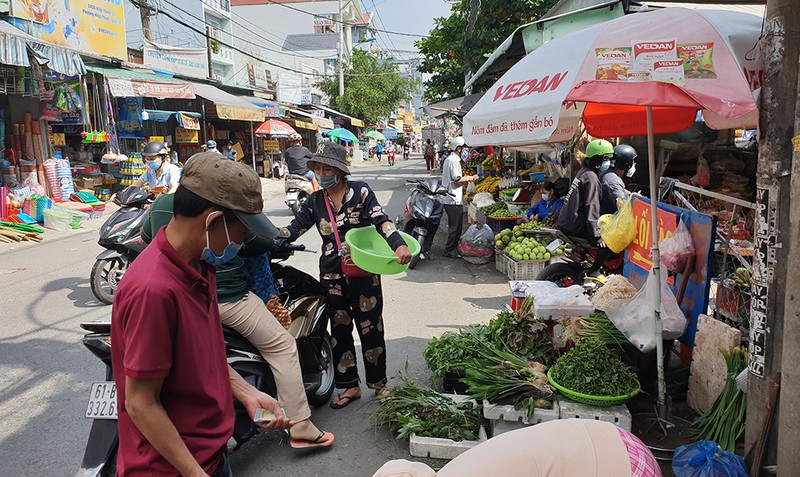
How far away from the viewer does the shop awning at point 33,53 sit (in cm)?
957

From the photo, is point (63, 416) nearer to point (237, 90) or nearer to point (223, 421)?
point (223, 421)

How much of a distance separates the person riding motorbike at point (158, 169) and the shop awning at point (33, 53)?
11.2ft

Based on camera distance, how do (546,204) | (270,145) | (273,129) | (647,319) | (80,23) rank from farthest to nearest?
(270,145) → (273,129) → (80,23) → (546,204) → (647,319)

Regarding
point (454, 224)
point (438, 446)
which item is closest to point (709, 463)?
point (438, 446)

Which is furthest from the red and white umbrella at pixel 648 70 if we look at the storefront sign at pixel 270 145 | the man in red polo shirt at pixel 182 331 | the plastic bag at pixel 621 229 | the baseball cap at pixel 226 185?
the storefront sign at pixel 270 145

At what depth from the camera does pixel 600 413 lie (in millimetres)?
3400

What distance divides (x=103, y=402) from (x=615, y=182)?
5.24 meters

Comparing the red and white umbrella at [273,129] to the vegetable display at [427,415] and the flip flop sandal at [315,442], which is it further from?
the flip flop sandal at [315,442]

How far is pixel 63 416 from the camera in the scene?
4098 mm

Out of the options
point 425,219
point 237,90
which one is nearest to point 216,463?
point 425,219

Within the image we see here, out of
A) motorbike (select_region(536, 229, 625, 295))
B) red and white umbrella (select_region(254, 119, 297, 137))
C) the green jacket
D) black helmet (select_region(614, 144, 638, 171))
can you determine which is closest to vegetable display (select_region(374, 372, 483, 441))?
the green jacket

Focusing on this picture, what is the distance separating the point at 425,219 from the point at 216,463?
725 cm

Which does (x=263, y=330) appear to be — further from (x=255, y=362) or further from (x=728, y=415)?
(x=728, y=415)

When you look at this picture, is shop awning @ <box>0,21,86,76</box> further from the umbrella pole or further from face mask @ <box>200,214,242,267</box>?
the umbrella pole
